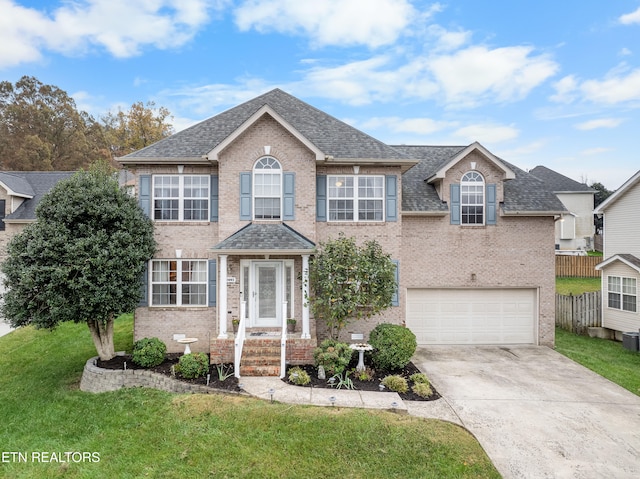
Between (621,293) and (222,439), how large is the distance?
1658cm

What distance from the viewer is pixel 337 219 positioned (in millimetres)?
12195

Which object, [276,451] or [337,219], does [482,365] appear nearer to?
[337,219]

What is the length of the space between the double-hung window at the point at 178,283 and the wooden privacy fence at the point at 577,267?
27.9 m

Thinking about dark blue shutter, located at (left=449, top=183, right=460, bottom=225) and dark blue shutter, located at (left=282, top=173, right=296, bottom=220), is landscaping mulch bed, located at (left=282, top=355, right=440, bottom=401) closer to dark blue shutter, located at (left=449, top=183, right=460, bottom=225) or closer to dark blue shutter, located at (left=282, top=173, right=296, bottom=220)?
dark blue shutter, located at (left=282, top=173, right=296, bottom=220)

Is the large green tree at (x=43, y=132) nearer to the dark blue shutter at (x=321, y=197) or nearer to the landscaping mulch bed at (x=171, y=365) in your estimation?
the landscaping mulch bed at (x=171, y=365)

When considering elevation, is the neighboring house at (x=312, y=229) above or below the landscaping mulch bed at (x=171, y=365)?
above

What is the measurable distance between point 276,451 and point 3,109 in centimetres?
5254

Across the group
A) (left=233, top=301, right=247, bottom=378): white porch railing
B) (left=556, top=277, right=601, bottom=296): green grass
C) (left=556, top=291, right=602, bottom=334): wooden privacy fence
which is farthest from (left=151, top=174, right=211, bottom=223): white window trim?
(left=556, top=277, right=601, bottom=296): green grass

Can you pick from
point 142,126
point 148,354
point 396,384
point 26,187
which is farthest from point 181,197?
point 142,126

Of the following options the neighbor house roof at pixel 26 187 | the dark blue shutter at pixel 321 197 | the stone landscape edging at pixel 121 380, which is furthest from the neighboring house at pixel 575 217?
the neighbor house roof at pixel 26 187

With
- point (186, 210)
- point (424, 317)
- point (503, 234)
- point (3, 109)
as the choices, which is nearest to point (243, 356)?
point (186, 210)

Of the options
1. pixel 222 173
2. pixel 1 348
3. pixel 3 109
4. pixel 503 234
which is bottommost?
pixel 1 348

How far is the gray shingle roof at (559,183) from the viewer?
36719 millimetres

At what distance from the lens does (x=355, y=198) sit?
12.2 metres
